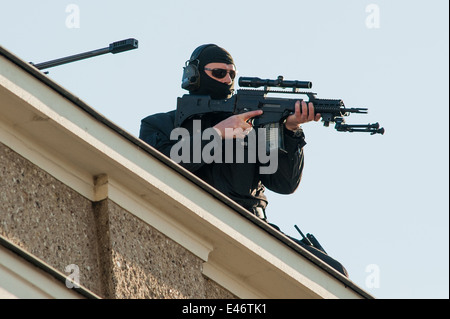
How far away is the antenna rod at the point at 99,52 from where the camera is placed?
468 inches

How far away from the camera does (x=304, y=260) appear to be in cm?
1066

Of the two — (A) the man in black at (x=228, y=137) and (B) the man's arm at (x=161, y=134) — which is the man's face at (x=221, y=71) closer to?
(A) the man in black at (x=228, y=137)

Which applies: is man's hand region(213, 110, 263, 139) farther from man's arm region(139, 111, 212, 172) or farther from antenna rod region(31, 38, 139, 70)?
antenna rod region(31, 38, 139, 70)

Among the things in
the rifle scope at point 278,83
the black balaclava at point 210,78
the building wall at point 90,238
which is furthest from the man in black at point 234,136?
the building wall at point 90,238

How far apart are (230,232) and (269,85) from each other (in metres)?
2.88

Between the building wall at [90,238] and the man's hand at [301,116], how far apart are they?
2470 millimetres

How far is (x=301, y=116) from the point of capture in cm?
1233

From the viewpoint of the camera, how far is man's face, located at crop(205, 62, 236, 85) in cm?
1250

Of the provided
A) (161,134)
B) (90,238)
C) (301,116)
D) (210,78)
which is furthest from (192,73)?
(90,238)

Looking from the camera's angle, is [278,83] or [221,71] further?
[278,83]

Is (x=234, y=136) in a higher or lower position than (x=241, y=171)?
higher

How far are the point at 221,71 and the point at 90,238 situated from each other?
335 cm

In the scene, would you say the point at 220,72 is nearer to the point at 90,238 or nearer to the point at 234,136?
the point at 234,136
